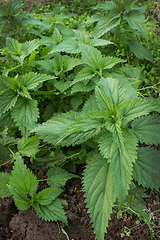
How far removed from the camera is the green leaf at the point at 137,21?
87.7 inches

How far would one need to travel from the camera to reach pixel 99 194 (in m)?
1.44

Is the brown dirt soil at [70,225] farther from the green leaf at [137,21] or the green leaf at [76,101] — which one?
the green leaf at [137,21]

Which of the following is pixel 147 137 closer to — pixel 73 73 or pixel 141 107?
pixel 141 107

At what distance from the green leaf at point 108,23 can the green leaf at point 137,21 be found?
0.12 meters

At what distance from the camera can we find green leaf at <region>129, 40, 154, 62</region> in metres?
2.60

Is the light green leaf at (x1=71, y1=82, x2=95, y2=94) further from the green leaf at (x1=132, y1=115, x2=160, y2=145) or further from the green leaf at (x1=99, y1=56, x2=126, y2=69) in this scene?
the green leaf at (x1=132, y1=115, x2=160, y2=145)

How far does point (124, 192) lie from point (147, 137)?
1.70 ft

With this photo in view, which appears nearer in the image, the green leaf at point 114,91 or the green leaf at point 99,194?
the green leaf at point 99,194

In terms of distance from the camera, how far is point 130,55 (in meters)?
2.77

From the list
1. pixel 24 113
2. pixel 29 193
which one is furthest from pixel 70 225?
pixel 24 113

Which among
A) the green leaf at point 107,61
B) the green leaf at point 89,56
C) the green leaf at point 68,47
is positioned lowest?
the green leaf at point 107,61

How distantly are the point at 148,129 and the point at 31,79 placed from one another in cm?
138

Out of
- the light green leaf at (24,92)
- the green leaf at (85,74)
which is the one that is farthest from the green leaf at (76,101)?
the light green leaf at (24,92)

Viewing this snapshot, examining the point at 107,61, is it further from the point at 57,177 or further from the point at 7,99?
the point at 57,177
